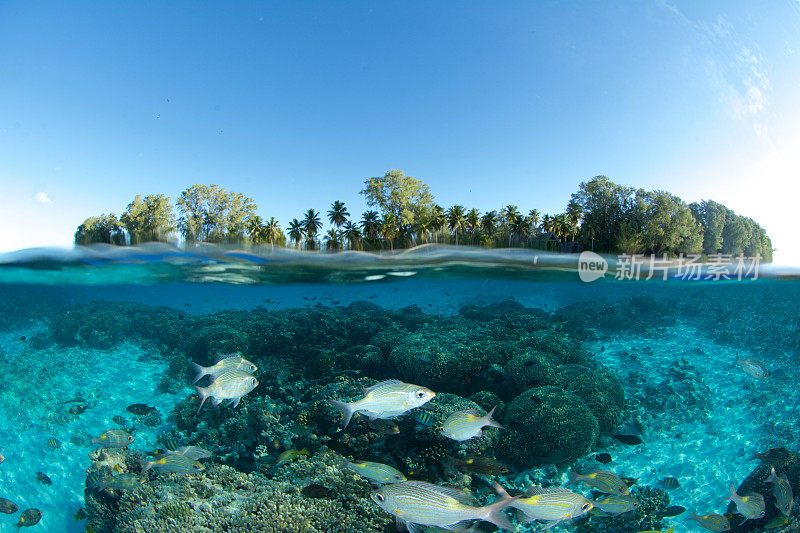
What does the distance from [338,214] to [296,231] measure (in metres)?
1.96

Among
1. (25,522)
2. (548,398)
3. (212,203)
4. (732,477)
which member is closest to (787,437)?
(732,477)

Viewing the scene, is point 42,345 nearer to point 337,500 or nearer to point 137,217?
point 137,217

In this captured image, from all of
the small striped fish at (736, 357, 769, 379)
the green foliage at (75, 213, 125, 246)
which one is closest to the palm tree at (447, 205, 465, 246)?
the small striped fish at (736, 357, 769, 379)

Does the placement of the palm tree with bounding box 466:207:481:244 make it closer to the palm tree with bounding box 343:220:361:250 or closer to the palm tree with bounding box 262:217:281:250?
the palm tree with bounding box 343:220:361:250

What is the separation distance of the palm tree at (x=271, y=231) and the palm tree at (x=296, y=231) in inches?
15.1

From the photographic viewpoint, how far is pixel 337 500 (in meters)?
5.93

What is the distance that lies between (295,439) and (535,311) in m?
15.2

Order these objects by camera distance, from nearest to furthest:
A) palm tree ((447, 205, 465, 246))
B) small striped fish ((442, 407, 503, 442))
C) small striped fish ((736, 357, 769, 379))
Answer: small striped fish ((442, 407, 503, 442)) < small striped fish ((736, 357, 769, 379)) < palm tree ((447, 205, 465, 246))

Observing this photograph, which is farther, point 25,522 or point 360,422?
point 360,422

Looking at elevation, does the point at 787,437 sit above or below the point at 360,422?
below

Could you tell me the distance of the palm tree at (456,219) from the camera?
10914 millimetres

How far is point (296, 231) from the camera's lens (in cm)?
1108

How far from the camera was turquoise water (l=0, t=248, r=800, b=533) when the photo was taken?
22.7 feet

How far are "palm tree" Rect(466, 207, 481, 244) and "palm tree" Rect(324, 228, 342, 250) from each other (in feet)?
14.6
